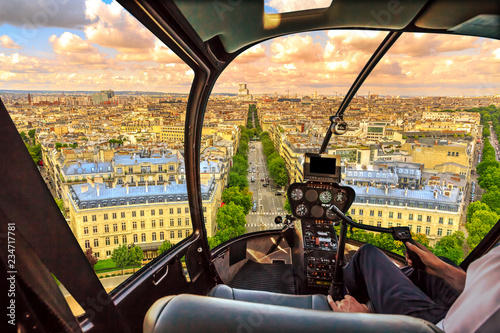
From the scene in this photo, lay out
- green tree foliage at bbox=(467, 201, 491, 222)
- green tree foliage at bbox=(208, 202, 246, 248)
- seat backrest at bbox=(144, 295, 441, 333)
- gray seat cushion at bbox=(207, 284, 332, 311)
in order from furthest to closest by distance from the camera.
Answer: green tree foliage at bbox=(208, 202, 246, 248) → green tree foliage at bbox=(467, 201, 491, 222) → gray seat cushion at bbox=(207, 284, 332, 311) → seat backrest at bbox=(144, 295, 441, 333)

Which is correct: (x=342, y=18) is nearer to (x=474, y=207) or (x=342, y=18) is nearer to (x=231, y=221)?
(x=474, y=207)

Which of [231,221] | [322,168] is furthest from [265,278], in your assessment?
[231,221]

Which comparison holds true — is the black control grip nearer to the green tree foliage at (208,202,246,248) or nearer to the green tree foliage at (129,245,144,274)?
the green tree foliage at (129,245,144,274)

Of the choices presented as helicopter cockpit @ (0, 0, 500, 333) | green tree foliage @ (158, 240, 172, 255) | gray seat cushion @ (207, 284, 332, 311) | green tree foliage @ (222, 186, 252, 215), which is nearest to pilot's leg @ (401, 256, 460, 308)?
helicopter cockpit @ (0, 0, 500, 333)

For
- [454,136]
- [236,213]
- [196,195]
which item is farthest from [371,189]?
[236,213]

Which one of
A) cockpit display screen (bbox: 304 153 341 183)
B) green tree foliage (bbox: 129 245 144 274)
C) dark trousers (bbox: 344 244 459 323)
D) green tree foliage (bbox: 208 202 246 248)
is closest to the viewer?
dark trousers (bbox: 344 244 459 323)
